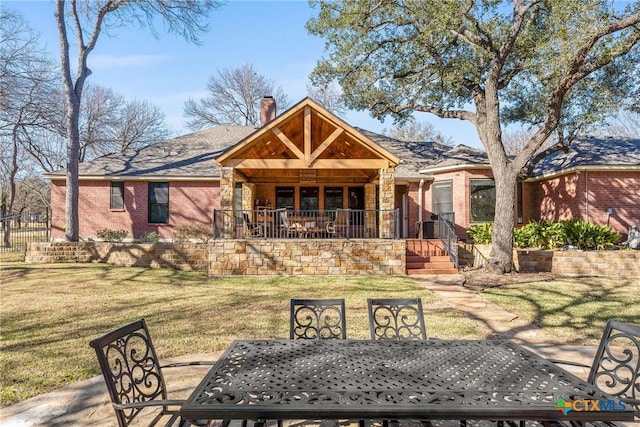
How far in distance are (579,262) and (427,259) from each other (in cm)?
437

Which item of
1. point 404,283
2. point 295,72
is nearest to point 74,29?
point 295,72

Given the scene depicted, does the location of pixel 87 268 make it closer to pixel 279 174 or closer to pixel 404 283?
pixel 279 174

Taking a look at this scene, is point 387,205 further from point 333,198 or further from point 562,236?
point 562,236

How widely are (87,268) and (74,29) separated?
1107 centimetres

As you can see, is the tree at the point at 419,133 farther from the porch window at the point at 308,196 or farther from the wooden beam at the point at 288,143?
the wooden beam at the point at 288,143

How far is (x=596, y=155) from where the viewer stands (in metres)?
13.6

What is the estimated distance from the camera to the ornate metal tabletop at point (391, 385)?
151cm

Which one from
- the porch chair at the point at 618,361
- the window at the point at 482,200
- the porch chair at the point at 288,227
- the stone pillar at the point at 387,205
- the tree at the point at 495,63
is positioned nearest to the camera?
the porch chair at the point at 618,361

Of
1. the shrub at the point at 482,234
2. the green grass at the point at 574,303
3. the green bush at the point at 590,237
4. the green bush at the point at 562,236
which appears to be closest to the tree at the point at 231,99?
the shrub at the point at 482,234

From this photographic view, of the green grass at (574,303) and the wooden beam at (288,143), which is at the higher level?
the wooden beam at (288,143)

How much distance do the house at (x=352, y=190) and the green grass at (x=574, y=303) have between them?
445cm

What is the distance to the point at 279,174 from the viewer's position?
46.8ft

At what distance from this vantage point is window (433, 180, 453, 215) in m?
14.3

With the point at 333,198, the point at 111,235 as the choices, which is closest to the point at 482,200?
the point at 333,198
